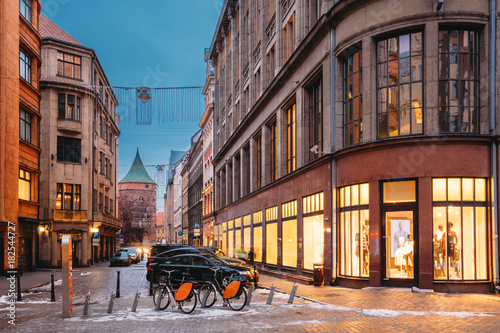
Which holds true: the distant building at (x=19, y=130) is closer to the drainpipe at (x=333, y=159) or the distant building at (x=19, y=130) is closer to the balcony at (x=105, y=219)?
the balcony at (x=105, y=219)

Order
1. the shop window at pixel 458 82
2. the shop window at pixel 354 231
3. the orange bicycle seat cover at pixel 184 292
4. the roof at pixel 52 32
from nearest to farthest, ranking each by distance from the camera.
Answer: the orange bicycle seat cover at pixel 184 292
the shop window at pixel 458 82
the shop window at pixel 354 231
the roof at pixel 52 32

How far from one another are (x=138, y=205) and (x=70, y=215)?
119 metres

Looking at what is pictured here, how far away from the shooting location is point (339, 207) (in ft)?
77.2

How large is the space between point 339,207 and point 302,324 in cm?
1121

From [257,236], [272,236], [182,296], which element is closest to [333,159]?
[182,296]

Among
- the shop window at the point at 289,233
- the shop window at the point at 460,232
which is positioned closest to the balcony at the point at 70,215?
the shop window at the point at 289,233

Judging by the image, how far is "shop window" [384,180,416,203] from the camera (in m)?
20.6

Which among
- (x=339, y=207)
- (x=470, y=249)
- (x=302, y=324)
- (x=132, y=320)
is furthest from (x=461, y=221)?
(x=132, y=320)

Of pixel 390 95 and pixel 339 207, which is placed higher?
pixel 390 95

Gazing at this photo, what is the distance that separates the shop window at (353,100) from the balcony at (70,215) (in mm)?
34294

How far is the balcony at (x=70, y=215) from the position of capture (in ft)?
163

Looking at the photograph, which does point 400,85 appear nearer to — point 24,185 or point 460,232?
point 460,232

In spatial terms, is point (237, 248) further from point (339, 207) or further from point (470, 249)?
point (470, 249)

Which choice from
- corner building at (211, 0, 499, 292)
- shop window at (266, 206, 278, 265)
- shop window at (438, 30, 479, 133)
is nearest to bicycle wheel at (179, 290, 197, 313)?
corner building at (211, 0, 499, 292)
